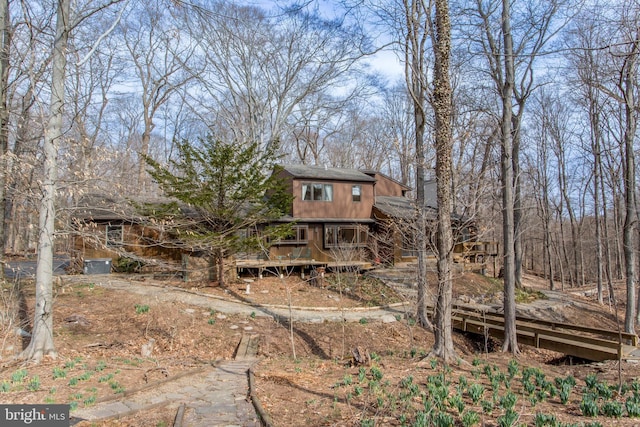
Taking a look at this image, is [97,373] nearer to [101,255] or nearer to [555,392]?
[555,392]

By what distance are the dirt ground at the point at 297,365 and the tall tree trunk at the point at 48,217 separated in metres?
0.39

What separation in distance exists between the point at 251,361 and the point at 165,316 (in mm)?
4030

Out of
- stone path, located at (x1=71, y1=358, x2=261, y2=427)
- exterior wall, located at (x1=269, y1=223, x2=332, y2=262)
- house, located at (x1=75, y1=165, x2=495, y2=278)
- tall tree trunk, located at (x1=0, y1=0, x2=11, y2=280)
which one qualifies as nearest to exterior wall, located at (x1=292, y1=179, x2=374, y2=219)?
house, located at (x1=75, y1=165, x2=495, y2=278)

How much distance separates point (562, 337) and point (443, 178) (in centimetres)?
607

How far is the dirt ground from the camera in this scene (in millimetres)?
4598

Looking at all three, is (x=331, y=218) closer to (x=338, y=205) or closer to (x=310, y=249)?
→ (x=338, y=205)

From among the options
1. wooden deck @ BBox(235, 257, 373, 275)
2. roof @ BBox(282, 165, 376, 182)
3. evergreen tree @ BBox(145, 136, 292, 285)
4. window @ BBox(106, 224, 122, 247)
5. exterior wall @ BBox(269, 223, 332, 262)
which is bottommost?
wooden deck @ BBox(235, 257, 373, 275)

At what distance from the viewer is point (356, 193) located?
72.8ft

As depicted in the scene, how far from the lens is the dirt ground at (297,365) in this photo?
4.60m

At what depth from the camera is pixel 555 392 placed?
206 inches

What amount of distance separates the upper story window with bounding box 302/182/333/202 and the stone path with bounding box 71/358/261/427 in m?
14.6

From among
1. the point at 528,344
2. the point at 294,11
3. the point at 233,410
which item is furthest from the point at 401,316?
the point at 294,11

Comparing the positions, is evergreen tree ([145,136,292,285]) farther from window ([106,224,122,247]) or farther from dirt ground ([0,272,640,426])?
dirt ground ([0,272,640,426])

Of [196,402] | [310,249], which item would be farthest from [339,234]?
[196,402]
